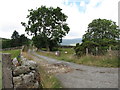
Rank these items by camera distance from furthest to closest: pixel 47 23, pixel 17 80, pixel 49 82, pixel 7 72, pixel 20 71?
pixel 47 23
pixel 49 82
pixel 20 71
pixel 7 72
pixel 17 80

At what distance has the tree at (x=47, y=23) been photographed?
39062 millimetres

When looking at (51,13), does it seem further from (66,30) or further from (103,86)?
(103,86)

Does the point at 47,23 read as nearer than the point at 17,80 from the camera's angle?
No

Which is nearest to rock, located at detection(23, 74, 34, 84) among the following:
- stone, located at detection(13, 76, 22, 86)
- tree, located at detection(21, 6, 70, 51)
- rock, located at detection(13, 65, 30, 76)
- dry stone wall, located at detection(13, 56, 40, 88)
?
dry stone wall, located at detection(13, 56, 40, 88)

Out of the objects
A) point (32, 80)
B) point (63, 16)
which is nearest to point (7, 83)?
point (32, 80)

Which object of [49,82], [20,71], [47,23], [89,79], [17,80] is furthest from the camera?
[47,23]

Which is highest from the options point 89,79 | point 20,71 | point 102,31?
point 102,31

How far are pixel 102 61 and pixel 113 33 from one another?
33.9 m

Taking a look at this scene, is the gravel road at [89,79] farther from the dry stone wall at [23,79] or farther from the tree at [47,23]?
the tree at [47,23]

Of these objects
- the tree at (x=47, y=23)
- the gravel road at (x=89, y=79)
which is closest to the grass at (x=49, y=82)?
the gravel road at (x=89, y=79)

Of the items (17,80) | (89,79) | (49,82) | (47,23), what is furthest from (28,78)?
(47,23)

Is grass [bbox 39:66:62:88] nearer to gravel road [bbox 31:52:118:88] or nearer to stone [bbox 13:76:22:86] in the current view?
gravel road [bbox 31:52:118:88]

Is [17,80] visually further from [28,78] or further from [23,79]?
[28,78]

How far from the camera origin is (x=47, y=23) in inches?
1528
